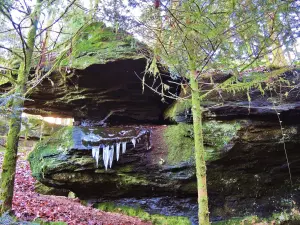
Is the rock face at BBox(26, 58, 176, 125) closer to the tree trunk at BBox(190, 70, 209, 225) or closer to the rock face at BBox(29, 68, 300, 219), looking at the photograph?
the rock face at BBox(29, 68, 300, 219)

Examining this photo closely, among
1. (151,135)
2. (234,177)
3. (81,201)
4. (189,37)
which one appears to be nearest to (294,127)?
(234,177)

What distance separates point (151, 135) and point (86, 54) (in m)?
3.17

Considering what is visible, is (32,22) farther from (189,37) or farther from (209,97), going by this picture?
(209,97)

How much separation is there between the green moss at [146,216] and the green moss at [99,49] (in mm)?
4489

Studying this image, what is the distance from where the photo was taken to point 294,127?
7629 mm

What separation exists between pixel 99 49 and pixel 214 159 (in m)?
4.72

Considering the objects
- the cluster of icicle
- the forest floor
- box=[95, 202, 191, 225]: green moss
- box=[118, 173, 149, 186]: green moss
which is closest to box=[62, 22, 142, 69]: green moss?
the cluster of icicle

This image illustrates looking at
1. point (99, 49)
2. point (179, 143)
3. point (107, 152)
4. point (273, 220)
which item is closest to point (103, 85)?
point (99, 49)

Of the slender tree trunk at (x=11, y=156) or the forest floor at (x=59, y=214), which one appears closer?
the slender tree trunk at (x=11, y=156)

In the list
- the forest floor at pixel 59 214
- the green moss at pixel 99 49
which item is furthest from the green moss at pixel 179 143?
the green moss at pixel 99 49

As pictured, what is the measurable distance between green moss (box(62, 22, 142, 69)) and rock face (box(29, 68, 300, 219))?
2026mm

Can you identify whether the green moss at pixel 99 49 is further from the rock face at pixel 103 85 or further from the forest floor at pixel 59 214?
the forest floor at pixel 59 214

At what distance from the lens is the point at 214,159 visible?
748 cm

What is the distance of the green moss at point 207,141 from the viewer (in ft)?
24.6
